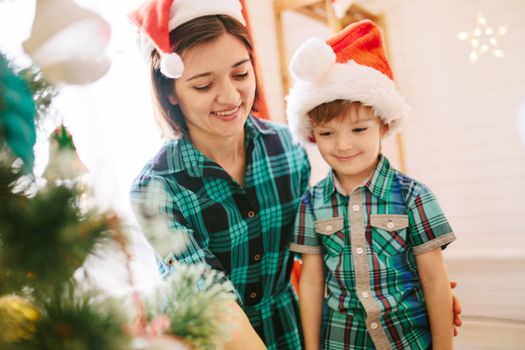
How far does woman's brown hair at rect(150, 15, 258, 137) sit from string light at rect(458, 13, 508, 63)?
6.15 feet

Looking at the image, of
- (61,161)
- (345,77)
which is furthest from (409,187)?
(61,161)

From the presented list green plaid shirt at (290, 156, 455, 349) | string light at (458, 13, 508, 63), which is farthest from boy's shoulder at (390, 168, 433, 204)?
string light at (458, 13, 508, 63)

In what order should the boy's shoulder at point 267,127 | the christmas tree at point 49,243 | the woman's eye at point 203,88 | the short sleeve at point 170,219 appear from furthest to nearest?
the boy's shoulder at point 267,127 < the woman's eye at point 203,88 < the short sleeve at point 170,219 < the christmas tree at point 49,243

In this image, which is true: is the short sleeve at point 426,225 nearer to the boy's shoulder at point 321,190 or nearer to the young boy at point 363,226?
the young boy at point 363,226

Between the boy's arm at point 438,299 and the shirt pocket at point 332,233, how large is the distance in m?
0.18

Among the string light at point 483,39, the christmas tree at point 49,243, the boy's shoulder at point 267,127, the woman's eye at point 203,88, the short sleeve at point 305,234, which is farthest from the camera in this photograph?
the string light at point 483,39

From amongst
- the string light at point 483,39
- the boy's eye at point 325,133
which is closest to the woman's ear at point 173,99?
the boy's eye at point 325,133

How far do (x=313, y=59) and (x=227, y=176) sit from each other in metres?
0.33

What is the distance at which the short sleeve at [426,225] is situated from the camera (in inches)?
38.7

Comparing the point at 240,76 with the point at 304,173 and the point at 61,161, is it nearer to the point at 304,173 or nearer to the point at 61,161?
the point at 304,173

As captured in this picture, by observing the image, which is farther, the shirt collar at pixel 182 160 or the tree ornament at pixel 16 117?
the shirt collar at pixel 182 160

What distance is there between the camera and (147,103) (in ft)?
5.21

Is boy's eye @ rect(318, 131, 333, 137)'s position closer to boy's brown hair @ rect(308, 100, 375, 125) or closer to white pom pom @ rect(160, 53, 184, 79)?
boy's brown hair @ rect(308, 100, 375, 125)

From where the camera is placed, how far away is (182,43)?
37.4 inches
